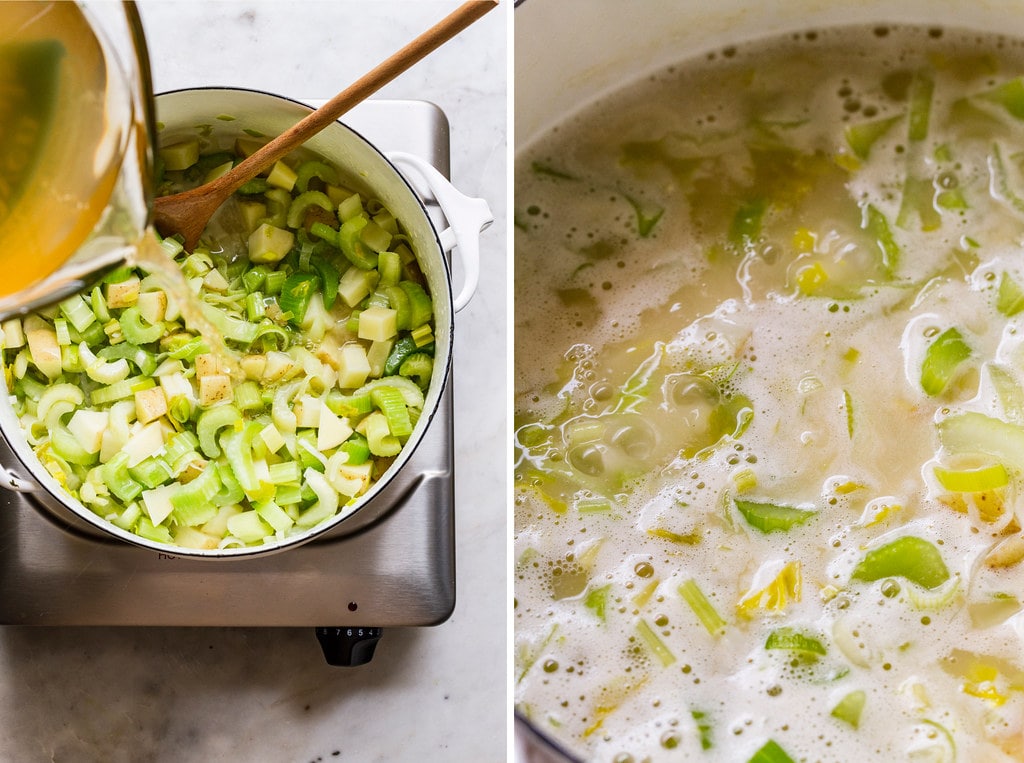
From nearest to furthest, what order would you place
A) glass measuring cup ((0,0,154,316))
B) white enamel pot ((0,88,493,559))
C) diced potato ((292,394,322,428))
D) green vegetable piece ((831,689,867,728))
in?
glass measuring cup ((0,0,154,316))
white enamel pot ((0,88,493,559))
diced potato ((292,394,322,428))
green vegetable piece ((831,689,867,728))

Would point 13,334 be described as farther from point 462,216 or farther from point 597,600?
point 597,600

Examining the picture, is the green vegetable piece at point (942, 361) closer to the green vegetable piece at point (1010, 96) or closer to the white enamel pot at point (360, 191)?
the green vegetable piece at point (1010, 96)

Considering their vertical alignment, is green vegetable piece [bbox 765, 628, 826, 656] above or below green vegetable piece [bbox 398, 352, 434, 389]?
below

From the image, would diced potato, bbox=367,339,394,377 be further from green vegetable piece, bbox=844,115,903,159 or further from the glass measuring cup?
green vegetable piece, bbox=844,115,903,159

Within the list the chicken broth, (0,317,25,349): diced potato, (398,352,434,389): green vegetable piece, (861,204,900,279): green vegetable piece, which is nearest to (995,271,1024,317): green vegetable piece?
the chicken broth

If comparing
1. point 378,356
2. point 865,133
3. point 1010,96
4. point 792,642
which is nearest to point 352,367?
point 378,356
